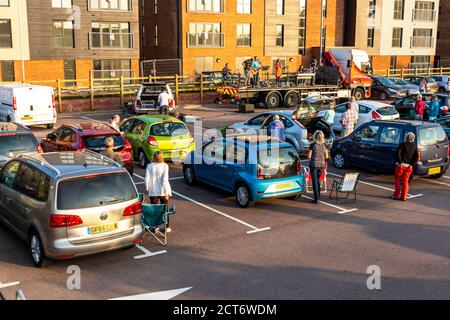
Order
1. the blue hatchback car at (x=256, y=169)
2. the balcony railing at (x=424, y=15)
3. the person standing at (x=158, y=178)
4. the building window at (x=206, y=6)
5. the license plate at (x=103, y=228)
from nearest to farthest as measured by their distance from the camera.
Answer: the license plate at (x=103, y=228) < the person standing at (x=158, y=178) < the blue hatchback car at (x=256, y=169) < the building window at (x=206, y=6) < the balcony railing at (x=424, y=15)

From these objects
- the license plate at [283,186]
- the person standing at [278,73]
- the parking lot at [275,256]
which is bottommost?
the parking lot at [275,256]

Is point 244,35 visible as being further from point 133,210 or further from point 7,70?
point 133,210

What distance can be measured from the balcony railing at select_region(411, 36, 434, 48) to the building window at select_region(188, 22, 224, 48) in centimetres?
2581

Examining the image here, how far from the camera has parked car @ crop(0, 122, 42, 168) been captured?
42.4ft

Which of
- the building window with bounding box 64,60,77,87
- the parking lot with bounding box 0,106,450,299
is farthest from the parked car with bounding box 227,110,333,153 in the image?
the building window with bounding box 64,60,77,87

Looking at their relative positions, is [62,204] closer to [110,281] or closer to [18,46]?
[110,281]

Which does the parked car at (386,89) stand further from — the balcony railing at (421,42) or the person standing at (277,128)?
the balcony railing at (421,42)

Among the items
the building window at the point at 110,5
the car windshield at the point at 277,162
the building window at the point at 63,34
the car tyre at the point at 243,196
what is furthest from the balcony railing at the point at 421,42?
the car tyre at the point at 243,196

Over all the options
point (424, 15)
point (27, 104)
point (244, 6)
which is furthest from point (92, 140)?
point (424, 15)

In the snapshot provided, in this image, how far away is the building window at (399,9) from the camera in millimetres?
57688

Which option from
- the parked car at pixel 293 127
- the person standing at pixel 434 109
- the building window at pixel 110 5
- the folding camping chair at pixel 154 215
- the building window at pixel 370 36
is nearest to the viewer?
the folding camping chair at pixel 154 215

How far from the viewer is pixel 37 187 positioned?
885 centimetres

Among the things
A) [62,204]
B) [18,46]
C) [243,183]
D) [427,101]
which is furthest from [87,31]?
[62,204]

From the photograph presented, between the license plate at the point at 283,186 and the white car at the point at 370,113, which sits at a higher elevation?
the white car at the point at 370,113
